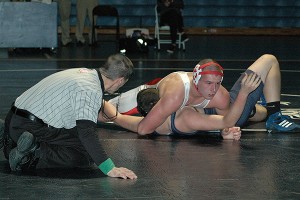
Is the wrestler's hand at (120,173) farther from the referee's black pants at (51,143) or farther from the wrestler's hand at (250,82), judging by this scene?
the wrestler's hand at (250,82)

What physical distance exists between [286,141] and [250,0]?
49.6 ft

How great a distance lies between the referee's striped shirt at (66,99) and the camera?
16.6 feet

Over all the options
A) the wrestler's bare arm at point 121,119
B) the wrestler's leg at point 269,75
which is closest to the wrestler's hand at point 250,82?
the wrestler's leg at point 269,75

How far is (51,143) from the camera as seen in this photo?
5.57m

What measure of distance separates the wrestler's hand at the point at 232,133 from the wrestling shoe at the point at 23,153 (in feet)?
6.00

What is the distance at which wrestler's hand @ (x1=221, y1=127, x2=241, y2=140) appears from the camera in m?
6.65

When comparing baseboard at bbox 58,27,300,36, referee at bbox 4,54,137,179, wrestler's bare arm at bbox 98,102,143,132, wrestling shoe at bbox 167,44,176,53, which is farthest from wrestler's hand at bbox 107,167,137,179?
baseboard at bbox 58,27,300,36

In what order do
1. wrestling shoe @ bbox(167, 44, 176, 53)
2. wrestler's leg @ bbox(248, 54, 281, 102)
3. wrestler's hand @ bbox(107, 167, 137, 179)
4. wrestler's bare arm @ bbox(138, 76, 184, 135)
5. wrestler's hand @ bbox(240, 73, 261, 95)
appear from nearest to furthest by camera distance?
wrestler's hand @ bbox(107, 167, 137, 179)
wrestler's hand @ bbox(240, 73, 261, 95)
wrestler's bare arm @ bbox(138, 76, 184, 135)
wrestler's leg @ bbox(248, 54, 281, 102)
wrestling shoe @ bbox(167, 44, 176, 53)

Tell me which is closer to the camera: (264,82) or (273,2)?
(264,82)

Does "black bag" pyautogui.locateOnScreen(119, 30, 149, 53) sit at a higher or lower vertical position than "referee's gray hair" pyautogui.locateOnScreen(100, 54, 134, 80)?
lower

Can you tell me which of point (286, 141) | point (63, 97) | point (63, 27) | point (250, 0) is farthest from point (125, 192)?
point (250, 0)

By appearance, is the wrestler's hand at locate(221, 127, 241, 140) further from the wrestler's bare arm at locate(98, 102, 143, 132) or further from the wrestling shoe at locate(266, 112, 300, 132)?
the wrestler's bare arm at locate(98, 102, 143, 132)

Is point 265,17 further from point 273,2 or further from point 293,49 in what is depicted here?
point 293,49

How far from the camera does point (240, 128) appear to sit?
23.2 ft
